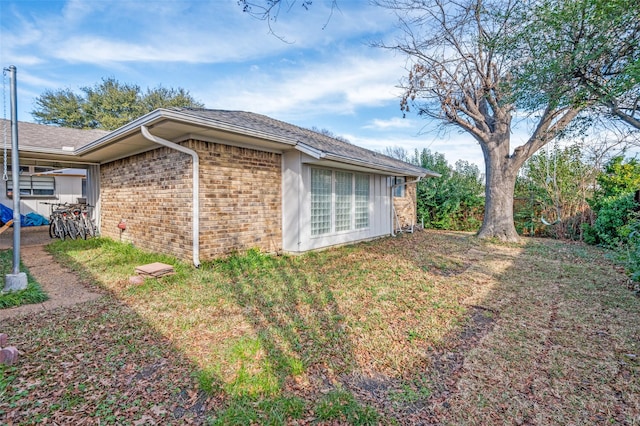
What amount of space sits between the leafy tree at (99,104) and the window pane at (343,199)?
22.3 meters

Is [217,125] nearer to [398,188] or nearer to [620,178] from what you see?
[398,188]

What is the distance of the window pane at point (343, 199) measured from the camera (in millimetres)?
8289

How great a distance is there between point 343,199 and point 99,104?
84.3 feet

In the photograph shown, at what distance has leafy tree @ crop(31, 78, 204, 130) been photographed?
23.1m

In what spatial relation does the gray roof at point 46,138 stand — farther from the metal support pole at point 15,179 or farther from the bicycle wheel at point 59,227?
the metal support pole at point 15,179

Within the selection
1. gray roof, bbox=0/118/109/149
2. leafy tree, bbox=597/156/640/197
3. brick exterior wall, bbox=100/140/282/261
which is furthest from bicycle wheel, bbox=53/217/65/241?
leafy tree, bbox=597/156/640/197

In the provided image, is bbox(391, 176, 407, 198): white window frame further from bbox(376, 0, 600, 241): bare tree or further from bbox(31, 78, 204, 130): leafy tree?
bbox(31, 78, 204, 130): leafy tree

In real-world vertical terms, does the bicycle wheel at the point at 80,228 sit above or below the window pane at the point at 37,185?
below

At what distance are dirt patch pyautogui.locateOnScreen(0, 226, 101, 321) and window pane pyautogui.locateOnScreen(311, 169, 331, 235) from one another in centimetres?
453

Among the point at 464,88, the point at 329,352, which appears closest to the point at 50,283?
the point at 329,352

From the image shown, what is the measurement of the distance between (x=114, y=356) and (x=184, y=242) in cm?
322

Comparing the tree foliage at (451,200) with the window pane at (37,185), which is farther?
the tree foliage at (451,200)

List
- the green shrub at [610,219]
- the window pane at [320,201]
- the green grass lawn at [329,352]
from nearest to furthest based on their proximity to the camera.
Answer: the green grass lawn at [329,352] < the window pane at [320,201] < the green shrub at [610,219]

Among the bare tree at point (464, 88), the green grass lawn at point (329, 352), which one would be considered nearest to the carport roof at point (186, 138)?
the green grass lawn at point (329, 352)
